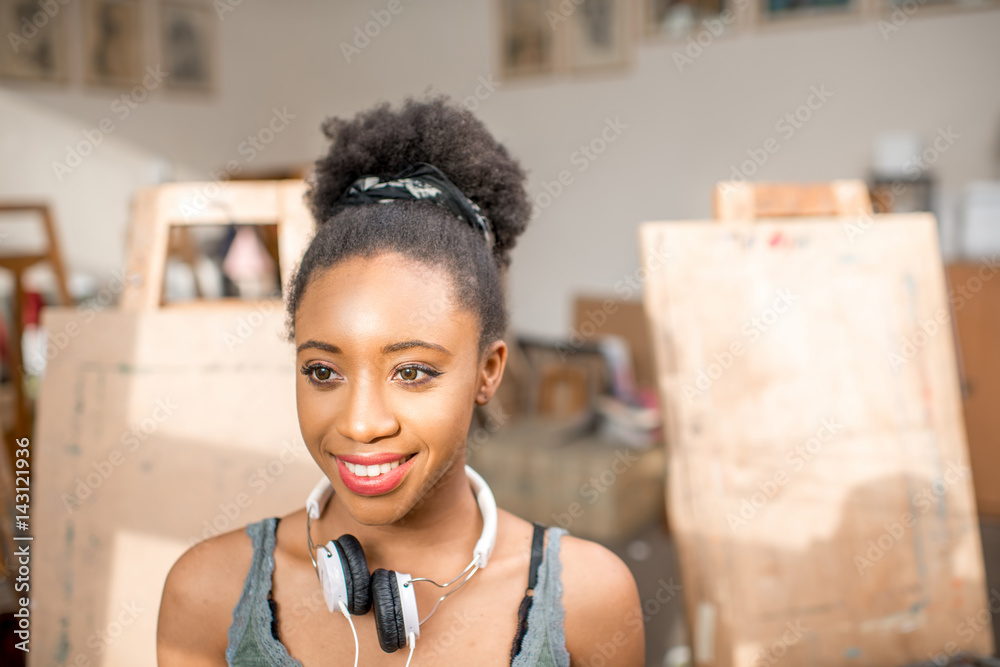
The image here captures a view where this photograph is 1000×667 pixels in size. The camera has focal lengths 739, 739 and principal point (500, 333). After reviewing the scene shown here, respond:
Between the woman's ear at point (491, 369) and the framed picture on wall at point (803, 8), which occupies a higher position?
the framed picture on wall at point (803, 8)

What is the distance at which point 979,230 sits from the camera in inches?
151

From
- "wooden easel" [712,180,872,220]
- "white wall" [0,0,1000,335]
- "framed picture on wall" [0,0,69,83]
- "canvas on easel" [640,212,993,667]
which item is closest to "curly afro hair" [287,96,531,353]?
"canvas on easel" [640,212,993,667]

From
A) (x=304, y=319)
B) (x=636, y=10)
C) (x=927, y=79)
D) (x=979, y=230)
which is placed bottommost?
(x=304, y=319)

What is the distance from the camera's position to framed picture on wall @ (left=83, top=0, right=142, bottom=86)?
5008mm

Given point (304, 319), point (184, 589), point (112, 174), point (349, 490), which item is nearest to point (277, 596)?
point (184, 589)

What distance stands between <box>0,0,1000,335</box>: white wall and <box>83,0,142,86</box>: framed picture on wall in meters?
0.14

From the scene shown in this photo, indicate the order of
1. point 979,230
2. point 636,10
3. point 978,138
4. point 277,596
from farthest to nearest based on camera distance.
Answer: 1. point 636,10
2. point 978,138
3. point 979,230
4. point 277,596

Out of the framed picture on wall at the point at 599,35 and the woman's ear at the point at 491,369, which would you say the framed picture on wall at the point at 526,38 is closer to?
the framed picture on wall at the point at 599,35

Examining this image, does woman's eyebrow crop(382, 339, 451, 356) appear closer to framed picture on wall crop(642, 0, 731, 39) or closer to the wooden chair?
the wooden chair

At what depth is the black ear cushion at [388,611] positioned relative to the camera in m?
0.92

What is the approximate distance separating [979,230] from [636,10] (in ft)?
8.16

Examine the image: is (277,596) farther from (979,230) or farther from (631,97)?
(631,97)

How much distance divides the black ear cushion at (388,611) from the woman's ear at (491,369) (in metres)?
0.27

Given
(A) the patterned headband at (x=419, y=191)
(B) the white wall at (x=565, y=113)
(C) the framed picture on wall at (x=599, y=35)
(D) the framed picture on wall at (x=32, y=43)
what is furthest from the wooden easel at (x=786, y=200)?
(D) the framed picture on wall at (x=32, y=43)
